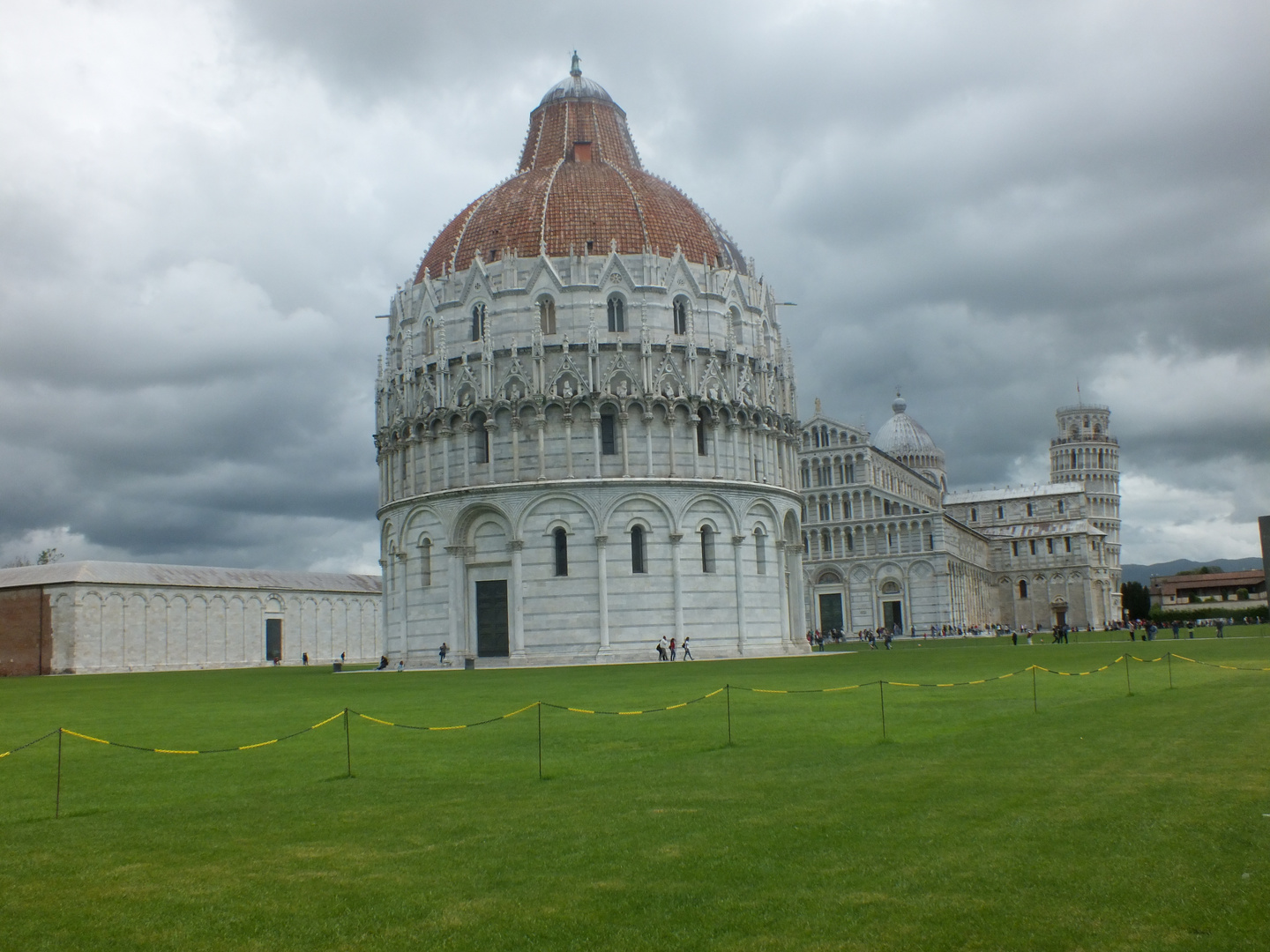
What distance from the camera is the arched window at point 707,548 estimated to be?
55344mm

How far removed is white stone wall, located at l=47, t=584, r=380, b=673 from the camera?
71.0 metres

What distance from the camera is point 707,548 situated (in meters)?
55.6

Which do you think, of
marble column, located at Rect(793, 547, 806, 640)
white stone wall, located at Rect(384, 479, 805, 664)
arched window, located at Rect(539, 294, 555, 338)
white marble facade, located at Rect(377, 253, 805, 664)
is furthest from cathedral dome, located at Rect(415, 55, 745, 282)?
marble column, located at Rect(793, 547, 806, 640)

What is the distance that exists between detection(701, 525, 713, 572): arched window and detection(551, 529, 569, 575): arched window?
6.59 meters

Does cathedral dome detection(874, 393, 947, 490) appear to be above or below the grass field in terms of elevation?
above

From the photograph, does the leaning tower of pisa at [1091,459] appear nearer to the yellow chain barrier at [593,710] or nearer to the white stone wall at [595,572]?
the white stone wall at [595,572]

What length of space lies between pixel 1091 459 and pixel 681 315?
121129 millimetres

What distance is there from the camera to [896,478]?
11794 centimetres

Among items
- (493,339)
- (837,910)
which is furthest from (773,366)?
(837,910)

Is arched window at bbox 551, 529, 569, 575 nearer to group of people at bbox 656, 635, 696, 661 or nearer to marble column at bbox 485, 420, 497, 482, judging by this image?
marble column at bbox 485, 420, 497, 482

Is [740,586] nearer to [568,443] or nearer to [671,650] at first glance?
[671,650]

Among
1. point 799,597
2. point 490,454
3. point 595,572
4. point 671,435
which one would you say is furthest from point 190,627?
point 799,597

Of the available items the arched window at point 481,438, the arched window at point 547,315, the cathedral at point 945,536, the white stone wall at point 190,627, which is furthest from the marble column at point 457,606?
the cathedral at point 945,536

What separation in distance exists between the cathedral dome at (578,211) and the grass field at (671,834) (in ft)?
127
